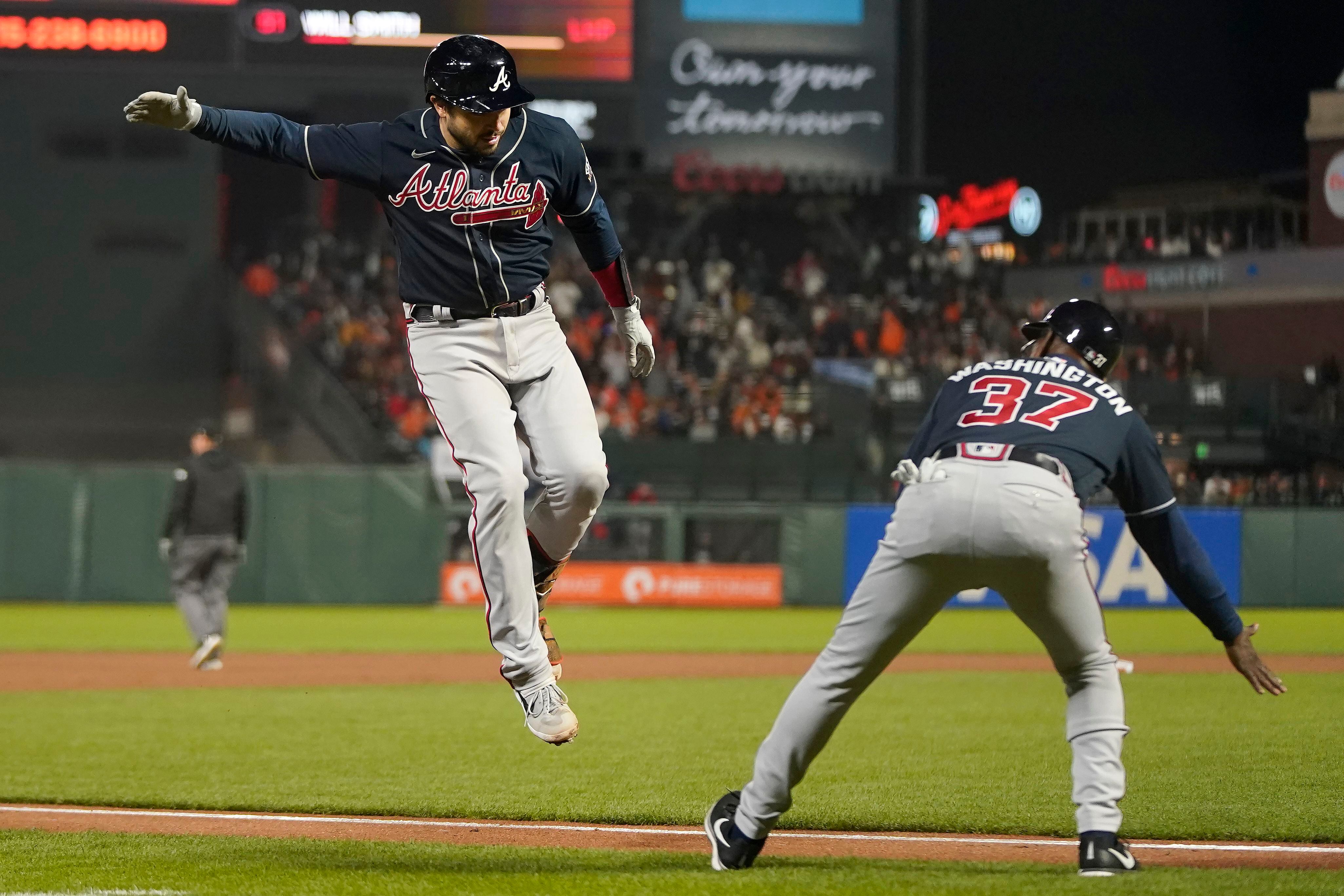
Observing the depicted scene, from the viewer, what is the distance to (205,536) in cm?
1277

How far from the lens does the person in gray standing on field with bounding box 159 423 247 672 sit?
12.7 metres

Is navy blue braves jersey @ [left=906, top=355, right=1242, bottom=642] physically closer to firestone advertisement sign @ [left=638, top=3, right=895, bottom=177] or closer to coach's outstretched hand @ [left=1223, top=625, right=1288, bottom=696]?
coach's outstretched hand @ [left=1223, top=625, right=1288, bottom=696]

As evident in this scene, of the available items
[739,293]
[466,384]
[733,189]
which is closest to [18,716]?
[466,384]

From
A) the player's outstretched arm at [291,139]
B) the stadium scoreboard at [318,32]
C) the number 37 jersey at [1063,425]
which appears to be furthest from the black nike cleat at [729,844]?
the stadium scoreboard at [318,32]

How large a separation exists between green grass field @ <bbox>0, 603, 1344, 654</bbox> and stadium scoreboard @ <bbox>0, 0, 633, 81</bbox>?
8973mm

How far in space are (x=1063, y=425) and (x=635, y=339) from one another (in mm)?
1706

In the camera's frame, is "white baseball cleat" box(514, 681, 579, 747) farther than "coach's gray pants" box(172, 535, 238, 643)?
No

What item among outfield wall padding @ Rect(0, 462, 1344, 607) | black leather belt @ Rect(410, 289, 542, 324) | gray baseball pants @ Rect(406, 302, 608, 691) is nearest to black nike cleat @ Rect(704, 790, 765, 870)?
gray baseball pants @ Rect(406, 302, 608, 691)

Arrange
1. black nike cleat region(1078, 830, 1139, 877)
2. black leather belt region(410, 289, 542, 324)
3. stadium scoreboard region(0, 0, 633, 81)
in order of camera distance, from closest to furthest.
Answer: black nike cleat region(1078, 830, 1139, 877), black leather belt region(410, 289, 542, 324), stadium scoreboard region(0, 0, 633, 81)

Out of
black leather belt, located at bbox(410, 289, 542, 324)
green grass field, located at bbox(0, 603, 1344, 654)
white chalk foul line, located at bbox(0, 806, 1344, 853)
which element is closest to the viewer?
black leather belt, located at bbox(410, 289, 542, 324)

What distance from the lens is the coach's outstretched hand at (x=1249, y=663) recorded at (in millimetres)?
4777

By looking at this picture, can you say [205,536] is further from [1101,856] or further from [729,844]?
[1101,856]

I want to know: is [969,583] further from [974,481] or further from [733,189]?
[733,189]

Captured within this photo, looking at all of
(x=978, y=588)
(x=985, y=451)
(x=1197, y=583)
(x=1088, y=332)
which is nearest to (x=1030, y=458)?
(x=985, y=451)
